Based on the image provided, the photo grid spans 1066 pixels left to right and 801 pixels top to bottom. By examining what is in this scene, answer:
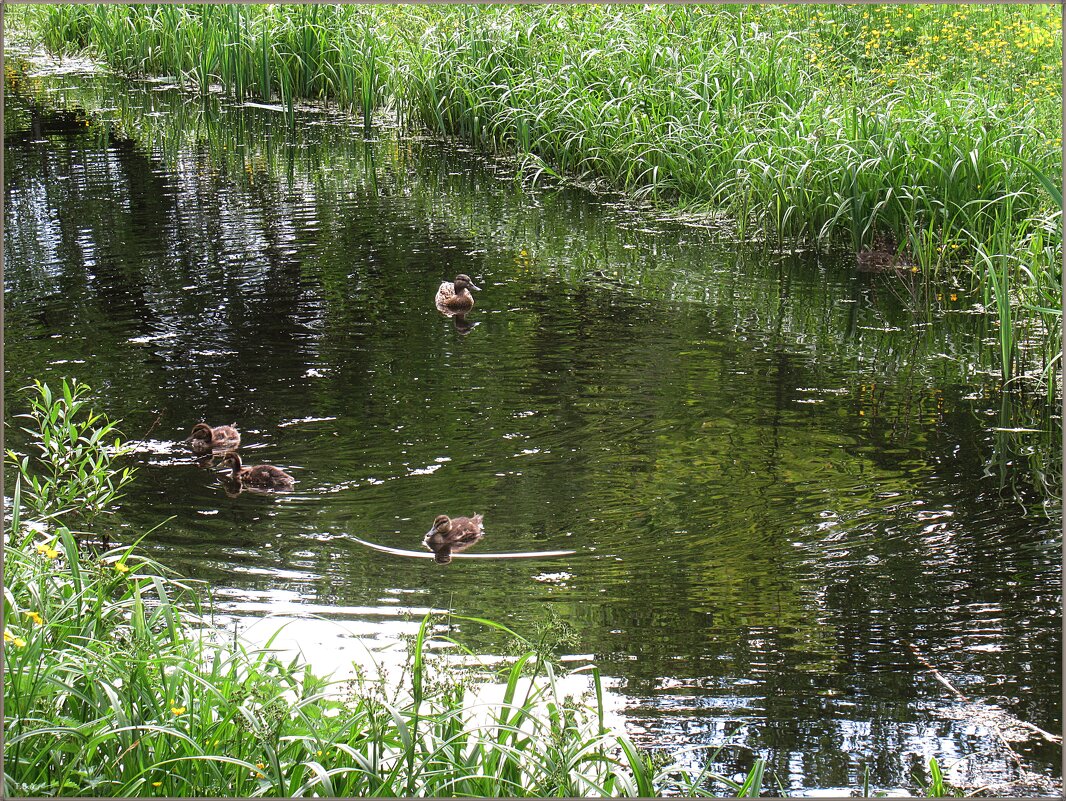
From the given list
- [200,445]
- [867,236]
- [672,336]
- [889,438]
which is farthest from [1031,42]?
[200,445]

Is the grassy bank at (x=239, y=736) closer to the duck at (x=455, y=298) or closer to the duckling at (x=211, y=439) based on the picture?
the duckling at (x=211, y=439)

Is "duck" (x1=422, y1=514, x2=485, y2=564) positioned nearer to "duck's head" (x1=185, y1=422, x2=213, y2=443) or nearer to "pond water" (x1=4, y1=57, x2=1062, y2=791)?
"pond water" (x1=4, y1=57, x2=1062, y2=791)

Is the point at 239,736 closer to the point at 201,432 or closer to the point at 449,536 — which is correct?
the point at 449,536

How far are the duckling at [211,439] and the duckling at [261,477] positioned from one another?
0.37 meters

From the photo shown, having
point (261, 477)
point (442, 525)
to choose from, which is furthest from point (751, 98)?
point (442, 525)

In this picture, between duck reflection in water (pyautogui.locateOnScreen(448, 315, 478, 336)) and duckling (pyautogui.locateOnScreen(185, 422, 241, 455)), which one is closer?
duckling (pyautogui.locateOnScreen(185, 422, 241, 455))

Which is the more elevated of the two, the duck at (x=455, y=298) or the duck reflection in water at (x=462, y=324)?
the duck at (x=455, y=298)

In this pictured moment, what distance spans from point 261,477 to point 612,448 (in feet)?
6.15

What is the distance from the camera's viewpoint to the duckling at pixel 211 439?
20.7 ft

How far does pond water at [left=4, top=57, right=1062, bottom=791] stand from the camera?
442cm

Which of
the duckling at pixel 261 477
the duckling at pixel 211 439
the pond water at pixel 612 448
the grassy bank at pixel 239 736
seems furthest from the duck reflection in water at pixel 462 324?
the grassy bank at pixel 239 736

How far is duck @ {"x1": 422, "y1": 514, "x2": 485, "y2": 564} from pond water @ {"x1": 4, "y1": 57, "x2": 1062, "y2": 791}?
14cm

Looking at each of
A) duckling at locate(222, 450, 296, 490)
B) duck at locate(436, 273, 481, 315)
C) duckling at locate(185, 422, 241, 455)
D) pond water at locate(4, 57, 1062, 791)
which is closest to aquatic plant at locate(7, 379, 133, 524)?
pond water at locate(4, 57, 1062, 791)

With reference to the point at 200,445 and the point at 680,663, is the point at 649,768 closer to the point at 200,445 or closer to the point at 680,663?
the point at 680,663
